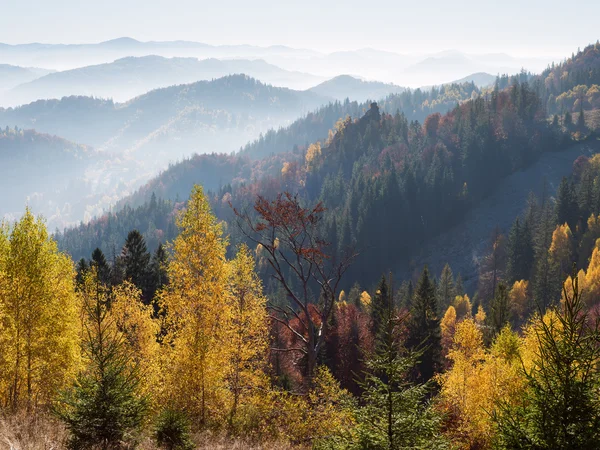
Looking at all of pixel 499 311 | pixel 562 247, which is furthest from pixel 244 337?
pixel 562 247

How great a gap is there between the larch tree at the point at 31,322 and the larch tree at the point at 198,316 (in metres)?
5.36

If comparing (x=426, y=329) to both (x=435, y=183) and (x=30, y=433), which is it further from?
(x=435, y=183)

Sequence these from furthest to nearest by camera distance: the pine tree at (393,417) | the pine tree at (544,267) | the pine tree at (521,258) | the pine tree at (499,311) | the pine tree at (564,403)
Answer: the pine tree at (521,258), the pine tree at (544,267), the pine tree at (499,311), the pine tree at (393,417), the pine tree at (564,403)

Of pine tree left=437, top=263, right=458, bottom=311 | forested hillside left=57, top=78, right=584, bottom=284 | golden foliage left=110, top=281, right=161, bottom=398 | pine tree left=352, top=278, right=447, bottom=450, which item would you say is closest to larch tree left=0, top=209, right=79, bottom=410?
golden foliage left=110, top=281, right=161, bottom=398

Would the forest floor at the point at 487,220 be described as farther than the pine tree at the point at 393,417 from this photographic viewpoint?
Yes

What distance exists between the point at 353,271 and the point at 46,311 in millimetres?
126589

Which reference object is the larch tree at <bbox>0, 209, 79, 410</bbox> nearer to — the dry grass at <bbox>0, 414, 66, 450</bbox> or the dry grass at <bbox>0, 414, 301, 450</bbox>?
the dry grass at <bbox>0, 414, 301, 450</bbox>

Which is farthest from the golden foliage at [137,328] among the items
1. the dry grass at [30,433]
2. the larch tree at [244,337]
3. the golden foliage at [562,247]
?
the golden foliage at [562,247]

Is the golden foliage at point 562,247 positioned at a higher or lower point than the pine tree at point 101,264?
lower

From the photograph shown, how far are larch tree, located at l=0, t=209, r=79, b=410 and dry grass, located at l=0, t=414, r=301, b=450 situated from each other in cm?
375

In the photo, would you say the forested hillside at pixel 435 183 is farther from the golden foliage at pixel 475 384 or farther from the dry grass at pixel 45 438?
the dry grass at pixel 45 438

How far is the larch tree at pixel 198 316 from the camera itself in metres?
20.1

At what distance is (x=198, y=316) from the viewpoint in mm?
20703

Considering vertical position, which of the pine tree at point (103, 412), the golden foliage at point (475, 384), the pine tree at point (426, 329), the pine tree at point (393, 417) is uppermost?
the pine tree at point (393, 417)
